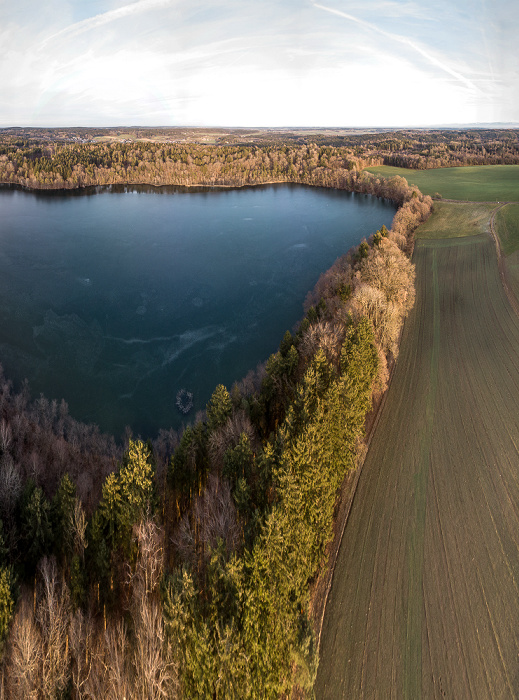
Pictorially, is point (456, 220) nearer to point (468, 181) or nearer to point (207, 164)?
point (468, 181)

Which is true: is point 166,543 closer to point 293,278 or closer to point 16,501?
point 16,501

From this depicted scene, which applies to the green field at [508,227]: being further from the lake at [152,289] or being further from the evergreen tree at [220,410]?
the evergreen tree at [220,410]

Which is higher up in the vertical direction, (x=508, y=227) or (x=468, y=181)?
(x=468, y=181)

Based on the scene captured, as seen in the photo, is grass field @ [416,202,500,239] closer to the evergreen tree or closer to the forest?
the forest

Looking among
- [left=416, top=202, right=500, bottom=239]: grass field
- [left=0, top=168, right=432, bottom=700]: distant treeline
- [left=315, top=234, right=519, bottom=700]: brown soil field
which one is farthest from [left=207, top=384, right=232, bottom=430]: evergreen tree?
[left=416, top=202, right=500, bottom=239]: grass field

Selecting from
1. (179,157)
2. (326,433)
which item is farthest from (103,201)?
(326,433)

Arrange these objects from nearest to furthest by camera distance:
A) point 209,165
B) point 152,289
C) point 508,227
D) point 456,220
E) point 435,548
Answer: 1. point 435,548
2. point 152,289
3. point 508,227
4. point 456,220
5. point 209,165

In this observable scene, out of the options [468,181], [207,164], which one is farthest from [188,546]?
[207,164]
